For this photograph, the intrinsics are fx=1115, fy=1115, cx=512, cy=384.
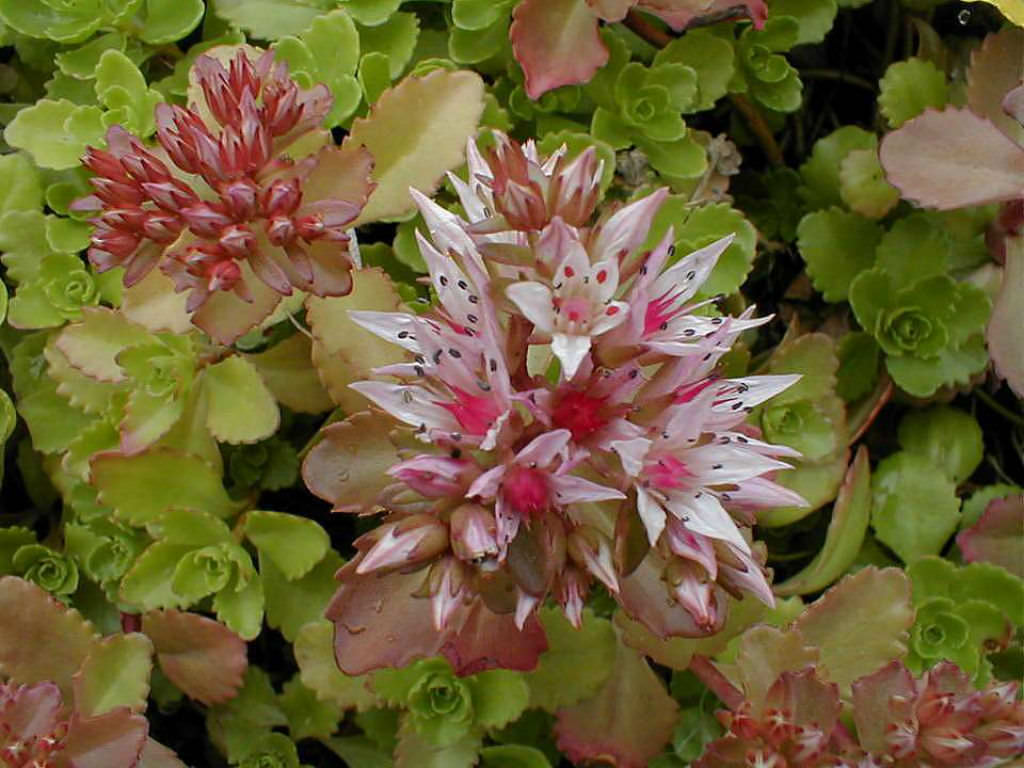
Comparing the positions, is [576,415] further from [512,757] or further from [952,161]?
[952,161]

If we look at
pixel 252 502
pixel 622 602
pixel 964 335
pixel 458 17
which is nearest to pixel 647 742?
pixel 622 602

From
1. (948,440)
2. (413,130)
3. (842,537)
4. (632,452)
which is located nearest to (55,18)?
(413,130)

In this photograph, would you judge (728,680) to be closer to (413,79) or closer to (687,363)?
(687,363)

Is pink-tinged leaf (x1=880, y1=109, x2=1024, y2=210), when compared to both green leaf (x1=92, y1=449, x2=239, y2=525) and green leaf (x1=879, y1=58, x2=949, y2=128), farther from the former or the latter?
green leaf (x1=92, y1=449, x2=239, y2=525)

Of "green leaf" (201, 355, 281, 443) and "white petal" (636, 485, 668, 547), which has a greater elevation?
"white petal" (636, 485, 668, 547)

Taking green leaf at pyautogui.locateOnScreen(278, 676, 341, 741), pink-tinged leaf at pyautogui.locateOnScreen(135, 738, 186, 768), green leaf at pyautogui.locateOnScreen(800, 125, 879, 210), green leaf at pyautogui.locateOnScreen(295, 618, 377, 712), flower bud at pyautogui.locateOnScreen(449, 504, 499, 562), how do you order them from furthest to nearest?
green leaf at pyautogui.locateOnScreen(800, 125, 879, 210) → green leaf at pyautogui.locateOnScreen(278, 676, 341, 741) → green leaf at pyautogui.locateOnScreen(295, 618, 377, 712) → pink-tinged leaf at pyautogui.locateOnScreen(135, 738, 186, 768) → flower bud at pyautogui.locateOnScreen(449, 504, 499, 562)

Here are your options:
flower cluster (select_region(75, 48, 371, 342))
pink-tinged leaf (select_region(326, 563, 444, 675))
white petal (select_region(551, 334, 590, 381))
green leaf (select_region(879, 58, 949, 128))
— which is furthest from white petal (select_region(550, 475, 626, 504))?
green leaf (select_region(879, 58, 949, 128))
